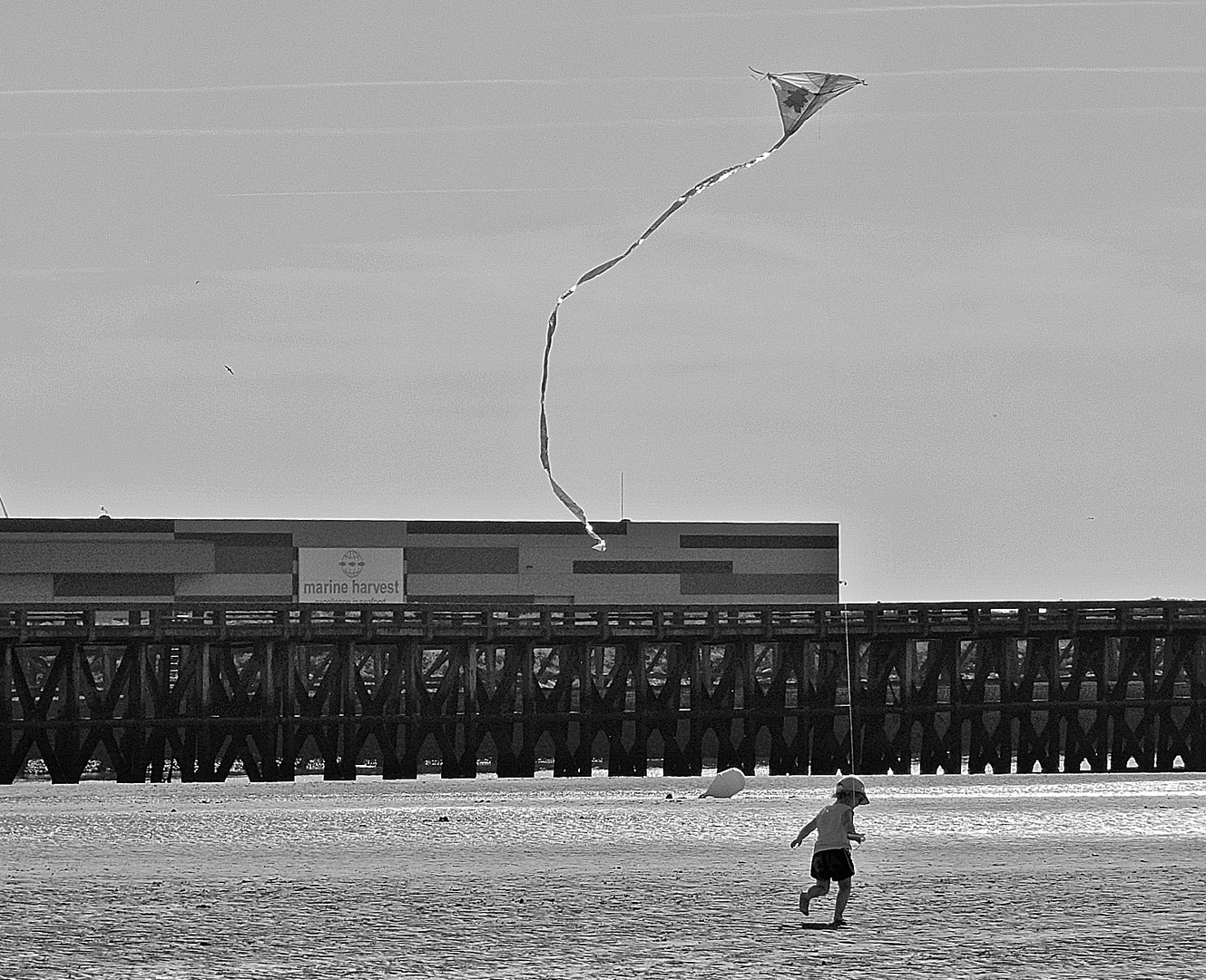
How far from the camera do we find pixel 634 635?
53375 millimetres

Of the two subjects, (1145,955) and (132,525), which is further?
(132,525)

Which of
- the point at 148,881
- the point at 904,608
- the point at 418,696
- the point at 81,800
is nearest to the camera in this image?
the point at 148,881

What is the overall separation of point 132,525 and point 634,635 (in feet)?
90.2

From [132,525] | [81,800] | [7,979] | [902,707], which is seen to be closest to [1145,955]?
[7,979]

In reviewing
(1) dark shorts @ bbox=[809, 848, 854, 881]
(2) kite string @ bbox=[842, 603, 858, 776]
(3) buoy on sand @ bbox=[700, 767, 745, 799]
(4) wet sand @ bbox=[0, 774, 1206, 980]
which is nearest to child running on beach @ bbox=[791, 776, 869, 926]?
(1) dark shorts @ bbox=[809, 848, 854, 881]

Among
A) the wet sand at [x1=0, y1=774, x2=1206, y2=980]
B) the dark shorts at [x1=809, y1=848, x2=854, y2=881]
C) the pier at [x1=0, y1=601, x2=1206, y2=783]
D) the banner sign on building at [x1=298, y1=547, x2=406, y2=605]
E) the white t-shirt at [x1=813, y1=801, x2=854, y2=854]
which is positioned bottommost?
the wet sand at [x1=0, y1=774, x2=1206, y2=980]

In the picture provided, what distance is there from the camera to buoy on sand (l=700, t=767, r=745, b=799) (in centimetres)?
4191

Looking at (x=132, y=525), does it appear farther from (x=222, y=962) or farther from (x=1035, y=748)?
(x=222, y=962)

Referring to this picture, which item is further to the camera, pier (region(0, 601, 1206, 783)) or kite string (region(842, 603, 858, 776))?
pier (region(0, 601, 1206, 783))

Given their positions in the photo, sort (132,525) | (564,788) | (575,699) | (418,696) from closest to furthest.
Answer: (564,788) → (418,696) → (575,699) → (132,525)

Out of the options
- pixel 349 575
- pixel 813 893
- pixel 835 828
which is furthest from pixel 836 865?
pixel 349 575

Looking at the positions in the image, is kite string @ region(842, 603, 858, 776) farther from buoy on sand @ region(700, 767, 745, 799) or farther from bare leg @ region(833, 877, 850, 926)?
bare leg @ region(833, 877, 850, 926)

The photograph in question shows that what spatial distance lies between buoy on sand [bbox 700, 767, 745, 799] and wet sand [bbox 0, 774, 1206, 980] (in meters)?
2.15

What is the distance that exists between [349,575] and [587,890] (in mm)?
56033
